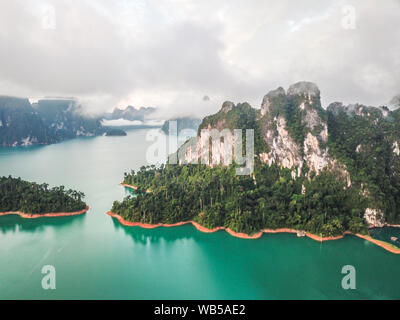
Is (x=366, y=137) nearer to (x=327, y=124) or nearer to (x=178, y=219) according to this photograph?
(x=327, y=124)

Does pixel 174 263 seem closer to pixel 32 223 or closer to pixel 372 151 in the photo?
pixel 32 223

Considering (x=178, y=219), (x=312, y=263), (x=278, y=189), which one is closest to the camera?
(x=312, y=263)

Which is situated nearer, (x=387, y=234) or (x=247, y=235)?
(x=387, y=234)

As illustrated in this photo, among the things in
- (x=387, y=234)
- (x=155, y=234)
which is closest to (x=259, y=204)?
(x=155, y=234)

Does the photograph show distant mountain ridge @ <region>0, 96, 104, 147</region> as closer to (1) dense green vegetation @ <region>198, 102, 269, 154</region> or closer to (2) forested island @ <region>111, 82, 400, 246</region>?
(2) forested island @ <region>111, 82, 400, 246</region>

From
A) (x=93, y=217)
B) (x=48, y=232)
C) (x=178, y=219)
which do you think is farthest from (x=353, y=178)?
(x=48, y=232)

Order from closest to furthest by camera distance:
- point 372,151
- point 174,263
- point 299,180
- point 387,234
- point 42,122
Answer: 1. point 174,263
2. point 387,234
3. point 372,151
4. point 299,180
5. point 42,122
